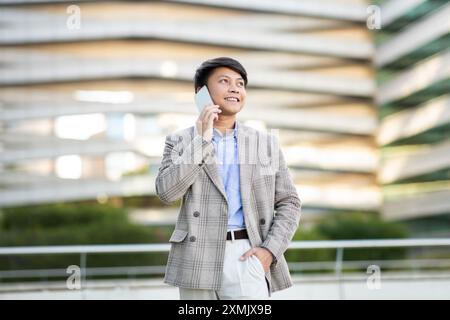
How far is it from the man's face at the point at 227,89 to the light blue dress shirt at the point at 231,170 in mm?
108

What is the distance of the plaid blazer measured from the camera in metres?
3.13

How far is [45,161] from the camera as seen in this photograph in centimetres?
4044

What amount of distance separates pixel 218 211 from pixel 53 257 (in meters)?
27.2

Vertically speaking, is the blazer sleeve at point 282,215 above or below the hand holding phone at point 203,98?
below

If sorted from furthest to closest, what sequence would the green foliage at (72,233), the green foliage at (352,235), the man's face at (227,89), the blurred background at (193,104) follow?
the blurred background at (193,104)
the green foliage at (72,233)
the green foliage at (352,235)
the man's face at (227,89)

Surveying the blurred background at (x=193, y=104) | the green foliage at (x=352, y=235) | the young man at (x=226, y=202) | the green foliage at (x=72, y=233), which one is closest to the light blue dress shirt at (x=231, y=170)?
the young man at (x=226, y=202)

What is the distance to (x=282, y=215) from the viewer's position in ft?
10.8

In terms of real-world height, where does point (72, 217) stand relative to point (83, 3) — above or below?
below

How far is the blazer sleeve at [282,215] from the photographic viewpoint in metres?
3.19

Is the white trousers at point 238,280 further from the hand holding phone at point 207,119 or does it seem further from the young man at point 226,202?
the hand holding phone at point 207,119

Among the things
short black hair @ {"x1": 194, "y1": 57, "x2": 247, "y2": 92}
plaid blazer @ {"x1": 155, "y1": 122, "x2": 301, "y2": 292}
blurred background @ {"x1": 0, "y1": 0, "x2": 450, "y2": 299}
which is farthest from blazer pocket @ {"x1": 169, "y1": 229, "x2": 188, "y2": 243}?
blurred background @ {"x1": 0, "y1": 0, "x2": 450, "y2": 299}
